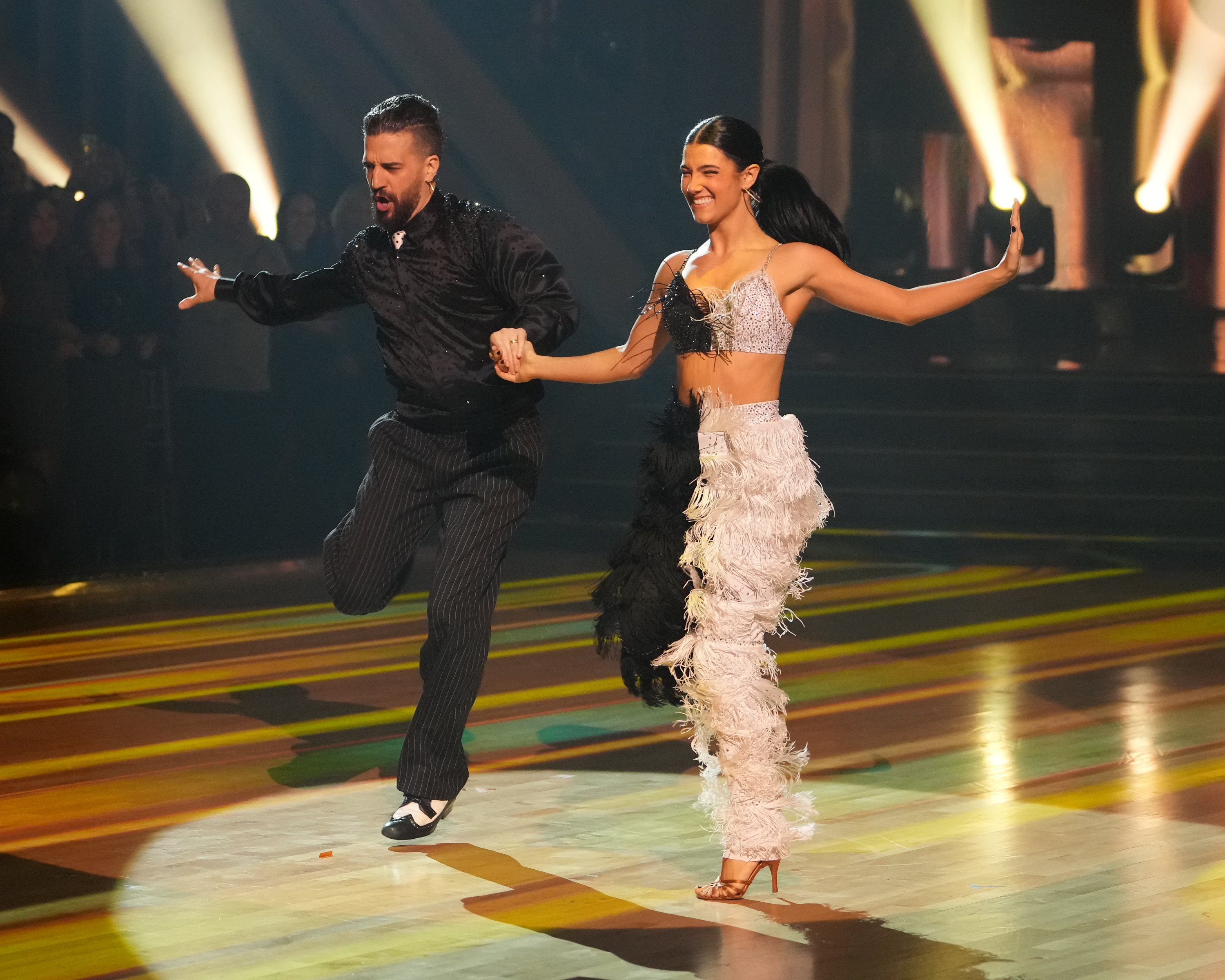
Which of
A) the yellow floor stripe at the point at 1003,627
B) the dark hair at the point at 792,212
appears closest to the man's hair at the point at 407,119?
the dark hair at the point at 792,212

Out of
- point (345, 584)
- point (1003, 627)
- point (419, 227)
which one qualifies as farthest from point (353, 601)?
point (1003, 627)

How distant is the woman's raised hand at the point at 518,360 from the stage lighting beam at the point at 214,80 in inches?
282

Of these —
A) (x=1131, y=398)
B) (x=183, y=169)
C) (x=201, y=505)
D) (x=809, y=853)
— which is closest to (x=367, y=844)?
(x=809, y=853)

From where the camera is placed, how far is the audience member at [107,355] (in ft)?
29.7

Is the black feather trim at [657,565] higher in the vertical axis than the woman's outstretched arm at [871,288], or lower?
lower

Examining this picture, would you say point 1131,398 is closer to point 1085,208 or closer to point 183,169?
point 1085,208

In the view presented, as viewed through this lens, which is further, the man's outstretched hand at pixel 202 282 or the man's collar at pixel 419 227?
the man's outstretched hand at pixel 202 282

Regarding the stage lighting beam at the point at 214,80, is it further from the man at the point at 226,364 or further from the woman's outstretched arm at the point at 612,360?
the woman's outstretched arm at the point at 612,360

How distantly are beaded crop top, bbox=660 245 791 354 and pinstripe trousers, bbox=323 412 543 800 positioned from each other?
0.90 m

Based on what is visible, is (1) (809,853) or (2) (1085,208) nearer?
(1) (809,853)

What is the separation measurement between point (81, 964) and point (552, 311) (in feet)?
5.94

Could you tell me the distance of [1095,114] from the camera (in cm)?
1327

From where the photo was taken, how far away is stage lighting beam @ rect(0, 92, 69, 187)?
401 inches

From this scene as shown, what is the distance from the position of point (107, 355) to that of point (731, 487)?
5914mm
